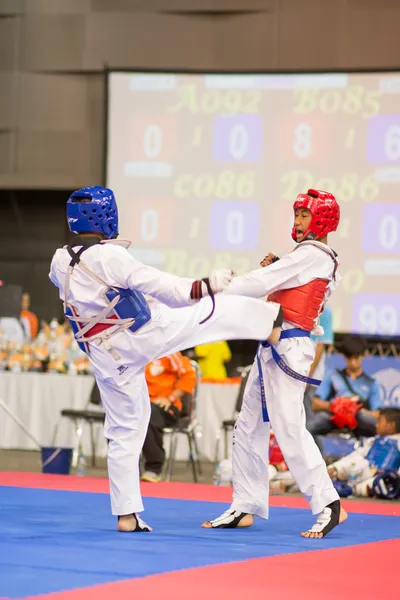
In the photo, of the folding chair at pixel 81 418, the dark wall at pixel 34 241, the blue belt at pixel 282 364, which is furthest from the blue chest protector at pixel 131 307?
the dark wall at pixel 34 241

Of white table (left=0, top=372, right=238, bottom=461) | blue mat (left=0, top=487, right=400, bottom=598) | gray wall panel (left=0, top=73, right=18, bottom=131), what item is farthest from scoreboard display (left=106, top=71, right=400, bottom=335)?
blue mat (left=0, top=487, right=400, bottom=598)

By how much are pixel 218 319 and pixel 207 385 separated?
176 inches

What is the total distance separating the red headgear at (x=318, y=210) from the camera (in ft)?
16.5

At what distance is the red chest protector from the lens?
4.99m

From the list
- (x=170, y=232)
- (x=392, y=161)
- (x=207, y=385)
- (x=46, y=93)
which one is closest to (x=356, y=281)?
(x=392, y=161)

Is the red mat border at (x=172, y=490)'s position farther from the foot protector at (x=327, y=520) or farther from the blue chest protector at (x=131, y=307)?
the blue chest protector at (x=131, y=307)

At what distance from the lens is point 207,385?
934cm

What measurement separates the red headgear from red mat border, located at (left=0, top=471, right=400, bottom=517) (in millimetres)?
1888

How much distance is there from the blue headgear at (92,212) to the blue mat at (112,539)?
50.7 inches

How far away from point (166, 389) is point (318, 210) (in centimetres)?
334

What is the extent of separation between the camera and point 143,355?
477cm

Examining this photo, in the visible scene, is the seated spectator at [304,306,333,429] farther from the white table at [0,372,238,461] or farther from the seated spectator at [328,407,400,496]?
the white table at [0,372,238,461]

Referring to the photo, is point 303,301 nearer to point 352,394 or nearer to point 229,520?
point 229,520

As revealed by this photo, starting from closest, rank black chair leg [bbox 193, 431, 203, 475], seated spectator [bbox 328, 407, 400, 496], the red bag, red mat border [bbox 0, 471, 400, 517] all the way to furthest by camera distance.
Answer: red mat border [bbox 0, 471, 400, 517] → seated spectator [bbox 328, 407, 400, 496] → the red bag → black chair leg [bbox 193, 431, 203, 475]
